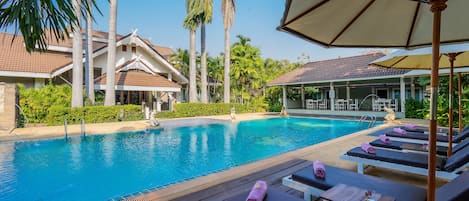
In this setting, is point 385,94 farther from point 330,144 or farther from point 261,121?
point 330,144

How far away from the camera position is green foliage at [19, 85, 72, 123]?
13.7 m

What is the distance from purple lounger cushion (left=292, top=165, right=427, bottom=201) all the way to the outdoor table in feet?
0.83

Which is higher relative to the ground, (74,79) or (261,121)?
(74,79)

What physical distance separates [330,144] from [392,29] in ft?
17.0

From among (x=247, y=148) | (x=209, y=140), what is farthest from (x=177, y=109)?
(x=247, y=148)

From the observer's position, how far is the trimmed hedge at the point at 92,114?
559 inches

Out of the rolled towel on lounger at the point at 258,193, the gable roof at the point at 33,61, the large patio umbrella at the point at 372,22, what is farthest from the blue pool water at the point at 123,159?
the gable roof at the point at 33,61

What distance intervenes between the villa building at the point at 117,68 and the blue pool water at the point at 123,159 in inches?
304

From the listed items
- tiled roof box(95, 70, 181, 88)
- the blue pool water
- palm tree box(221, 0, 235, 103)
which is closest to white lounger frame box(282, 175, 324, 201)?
the blue pool water

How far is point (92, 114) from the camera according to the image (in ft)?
49.5

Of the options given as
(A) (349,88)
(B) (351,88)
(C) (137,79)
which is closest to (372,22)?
(C) (137,79)

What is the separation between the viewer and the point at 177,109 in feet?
62.2

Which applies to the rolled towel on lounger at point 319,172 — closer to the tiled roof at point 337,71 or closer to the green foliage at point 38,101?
the tiled roof at point 337,71

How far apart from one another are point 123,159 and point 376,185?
284 inches
